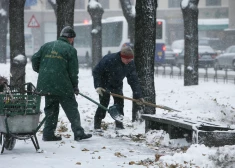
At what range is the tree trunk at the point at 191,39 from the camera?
22.7 metres

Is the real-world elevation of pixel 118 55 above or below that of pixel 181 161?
above

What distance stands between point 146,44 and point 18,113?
4.22 m

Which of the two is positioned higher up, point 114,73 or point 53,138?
point 114,73

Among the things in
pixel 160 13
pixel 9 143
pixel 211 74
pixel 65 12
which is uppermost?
pixel 65 12

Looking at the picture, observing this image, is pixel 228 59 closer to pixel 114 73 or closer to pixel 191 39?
pixel 191 39

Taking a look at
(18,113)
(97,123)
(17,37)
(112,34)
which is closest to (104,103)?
(97,123)

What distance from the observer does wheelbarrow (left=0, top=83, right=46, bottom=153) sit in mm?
8102

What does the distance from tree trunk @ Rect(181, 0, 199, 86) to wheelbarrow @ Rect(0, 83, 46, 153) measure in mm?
14974

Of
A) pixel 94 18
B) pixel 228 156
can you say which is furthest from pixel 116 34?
pixel 228 156

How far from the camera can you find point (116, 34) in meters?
44.2

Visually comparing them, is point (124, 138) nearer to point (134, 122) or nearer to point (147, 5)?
point (134, 122)

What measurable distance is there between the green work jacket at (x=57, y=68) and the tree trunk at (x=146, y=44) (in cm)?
269

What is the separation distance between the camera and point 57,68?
9.28 m

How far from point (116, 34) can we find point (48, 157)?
36.5 meters
